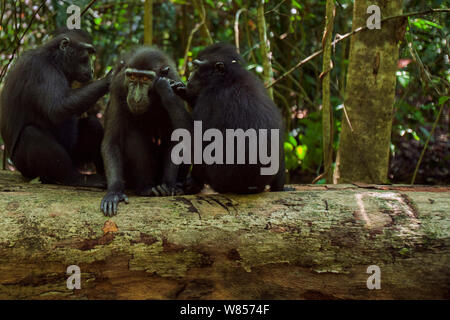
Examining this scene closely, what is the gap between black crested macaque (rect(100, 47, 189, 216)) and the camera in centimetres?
412

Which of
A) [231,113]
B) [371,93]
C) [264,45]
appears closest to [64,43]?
[231,113]

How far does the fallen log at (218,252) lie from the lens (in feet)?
10.8

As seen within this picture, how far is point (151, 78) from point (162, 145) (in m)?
0.72

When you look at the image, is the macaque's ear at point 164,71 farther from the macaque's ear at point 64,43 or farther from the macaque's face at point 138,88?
the macaque's ear at point 64,43

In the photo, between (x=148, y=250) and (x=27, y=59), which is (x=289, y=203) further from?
(x=27, y=59)

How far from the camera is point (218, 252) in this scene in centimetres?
337

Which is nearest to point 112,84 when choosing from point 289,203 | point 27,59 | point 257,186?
point 27,59

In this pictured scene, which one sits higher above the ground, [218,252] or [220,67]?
[220,67]

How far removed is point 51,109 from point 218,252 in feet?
Answer: 7.73

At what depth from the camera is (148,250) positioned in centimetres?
332

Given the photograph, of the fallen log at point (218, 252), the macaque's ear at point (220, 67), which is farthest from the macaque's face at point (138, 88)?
the fallen log at point (218, 252)

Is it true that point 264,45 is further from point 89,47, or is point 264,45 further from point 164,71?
point 89,47

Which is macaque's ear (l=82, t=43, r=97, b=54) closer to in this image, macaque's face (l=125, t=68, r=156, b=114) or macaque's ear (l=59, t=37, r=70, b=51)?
macaque's ear (l=59, t=37, r=70, b=51)
